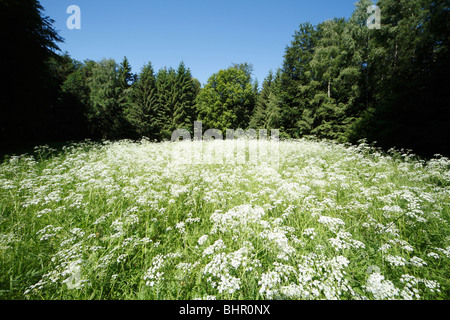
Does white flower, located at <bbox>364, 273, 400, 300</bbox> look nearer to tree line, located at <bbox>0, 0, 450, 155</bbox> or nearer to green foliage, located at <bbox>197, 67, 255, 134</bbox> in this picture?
tree line, located at <bbox>0, 0, 450, 155</bbox>

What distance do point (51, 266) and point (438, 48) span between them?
66.2ft

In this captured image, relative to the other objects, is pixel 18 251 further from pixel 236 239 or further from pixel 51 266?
pixel 236 239

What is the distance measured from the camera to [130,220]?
2941mm

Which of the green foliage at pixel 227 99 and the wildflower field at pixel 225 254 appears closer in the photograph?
the wildflower field at pixel 225 254

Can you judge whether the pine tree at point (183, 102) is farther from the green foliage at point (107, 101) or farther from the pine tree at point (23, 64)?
the pine tree at point (23, 64)

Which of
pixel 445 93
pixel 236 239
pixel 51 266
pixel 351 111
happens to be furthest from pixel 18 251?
pixel 351 111

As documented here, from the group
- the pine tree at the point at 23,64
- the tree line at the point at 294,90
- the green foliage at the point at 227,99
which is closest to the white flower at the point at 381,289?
the tree line at the point at 294,90

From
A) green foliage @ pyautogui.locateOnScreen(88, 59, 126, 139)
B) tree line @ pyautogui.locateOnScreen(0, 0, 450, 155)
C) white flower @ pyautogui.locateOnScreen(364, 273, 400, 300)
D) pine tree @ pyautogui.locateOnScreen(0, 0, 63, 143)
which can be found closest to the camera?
white flower @ pyautogui.locateOnScreen(364, 273, 400, 300)

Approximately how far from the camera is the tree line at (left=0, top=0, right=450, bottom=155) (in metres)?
10.8

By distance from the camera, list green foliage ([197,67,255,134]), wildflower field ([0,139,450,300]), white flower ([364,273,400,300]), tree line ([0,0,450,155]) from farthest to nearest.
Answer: green foliage ([197,67,255,134])
tree line ([0,0,450,155])
wildflower field ([0,139,450,300])
white flower ([364,273,400,300])

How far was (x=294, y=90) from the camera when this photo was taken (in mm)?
21469

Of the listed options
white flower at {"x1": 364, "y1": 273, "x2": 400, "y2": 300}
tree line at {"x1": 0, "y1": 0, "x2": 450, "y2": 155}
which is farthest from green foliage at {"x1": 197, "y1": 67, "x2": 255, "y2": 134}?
white flower at {"x1": 364, "y1": 273, "x2": 400, "y2": 300}

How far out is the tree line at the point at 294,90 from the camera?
1077cm
